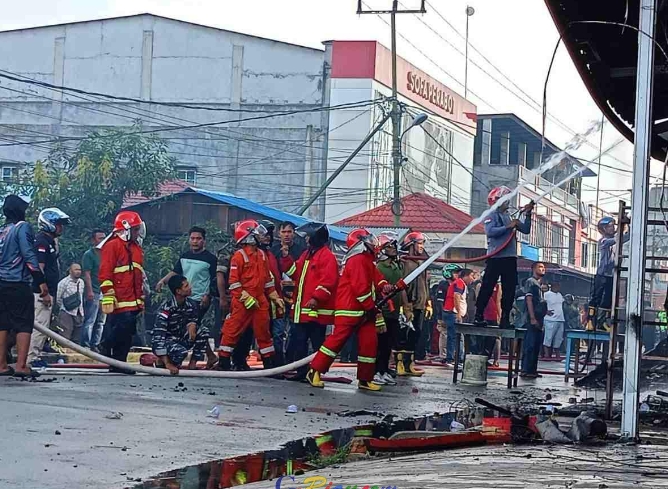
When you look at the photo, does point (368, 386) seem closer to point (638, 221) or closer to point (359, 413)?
point (359, 413)

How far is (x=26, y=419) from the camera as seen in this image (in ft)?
25.5

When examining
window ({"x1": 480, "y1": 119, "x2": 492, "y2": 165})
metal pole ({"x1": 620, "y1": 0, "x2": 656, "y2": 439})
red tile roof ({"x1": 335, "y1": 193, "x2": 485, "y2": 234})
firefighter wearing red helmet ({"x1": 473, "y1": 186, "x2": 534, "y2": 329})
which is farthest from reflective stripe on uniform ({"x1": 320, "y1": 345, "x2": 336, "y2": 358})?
window ({"x1": 480, "y1": 119, "x2": 492, "y2": 165})

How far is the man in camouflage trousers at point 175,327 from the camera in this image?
1213 centimetres

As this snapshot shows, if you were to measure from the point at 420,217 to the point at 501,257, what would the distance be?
2158 cm

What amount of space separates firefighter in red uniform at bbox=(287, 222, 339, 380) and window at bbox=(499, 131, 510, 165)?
130 ft

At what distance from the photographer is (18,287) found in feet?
35.6

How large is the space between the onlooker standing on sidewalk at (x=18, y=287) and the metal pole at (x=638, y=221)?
5997 millimetres

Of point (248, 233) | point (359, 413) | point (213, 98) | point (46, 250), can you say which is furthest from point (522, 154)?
point (359, 413)

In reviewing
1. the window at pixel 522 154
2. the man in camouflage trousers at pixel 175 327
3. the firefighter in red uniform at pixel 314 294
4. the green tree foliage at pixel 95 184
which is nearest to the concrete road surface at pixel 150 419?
the man in camouflage trousers at pixel 175 327

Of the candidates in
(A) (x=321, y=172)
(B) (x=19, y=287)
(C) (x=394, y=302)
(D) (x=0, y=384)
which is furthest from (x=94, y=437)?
(A) (x=321, y=172)

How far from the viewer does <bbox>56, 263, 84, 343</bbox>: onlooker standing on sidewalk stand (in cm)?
1652

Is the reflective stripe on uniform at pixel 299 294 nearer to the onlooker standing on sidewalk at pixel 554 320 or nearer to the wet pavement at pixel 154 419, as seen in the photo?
the wet pavement at pixel 154 419

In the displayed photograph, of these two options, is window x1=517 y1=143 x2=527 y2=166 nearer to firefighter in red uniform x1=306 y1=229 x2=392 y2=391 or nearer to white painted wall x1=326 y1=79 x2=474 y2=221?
white painted wall x1=326 y1=79 x2=474 y2=221

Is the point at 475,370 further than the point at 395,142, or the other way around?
the point at 395,142
